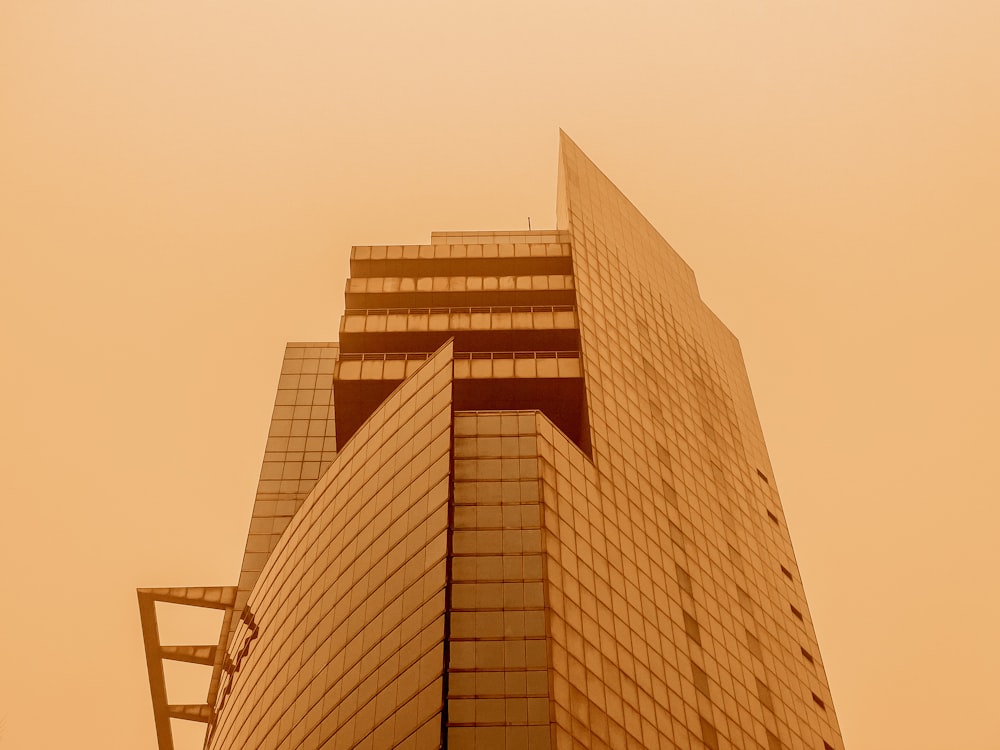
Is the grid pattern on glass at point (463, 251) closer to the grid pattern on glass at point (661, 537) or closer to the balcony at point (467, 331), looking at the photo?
the grid pattern on glass at point (661, 537)

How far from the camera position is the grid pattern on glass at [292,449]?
8631 centimetres

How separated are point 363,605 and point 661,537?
18852 mm

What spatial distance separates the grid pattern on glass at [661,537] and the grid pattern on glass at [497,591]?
104 cm

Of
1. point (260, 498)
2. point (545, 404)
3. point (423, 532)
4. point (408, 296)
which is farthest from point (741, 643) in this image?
point (260, 498)

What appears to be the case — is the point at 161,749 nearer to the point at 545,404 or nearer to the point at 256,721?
the point at 256,721

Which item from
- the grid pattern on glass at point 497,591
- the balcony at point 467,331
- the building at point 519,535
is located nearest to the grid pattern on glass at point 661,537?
the building at point 519,535

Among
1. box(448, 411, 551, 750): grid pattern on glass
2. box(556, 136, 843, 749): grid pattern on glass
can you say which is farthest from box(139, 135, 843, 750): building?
box(556, 136, 843, 749): grid pattern on glass

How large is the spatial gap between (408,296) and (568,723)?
136ft

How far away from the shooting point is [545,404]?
2827 inches

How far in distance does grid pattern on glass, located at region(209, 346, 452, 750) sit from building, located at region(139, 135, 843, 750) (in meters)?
0.15

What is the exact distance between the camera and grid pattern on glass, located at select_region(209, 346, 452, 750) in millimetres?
50312

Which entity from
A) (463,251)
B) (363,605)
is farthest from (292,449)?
(363,605)

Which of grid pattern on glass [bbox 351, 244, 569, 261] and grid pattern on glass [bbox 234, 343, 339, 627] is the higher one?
grid pattern on glass [bbox 351, 244, 569, 261]

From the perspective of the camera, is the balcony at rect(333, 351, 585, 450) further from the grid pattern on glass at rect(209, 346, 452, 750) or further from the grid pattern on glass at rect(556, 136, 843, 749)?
the grid pattern on glass at rect(209, 346, 452, 750)
